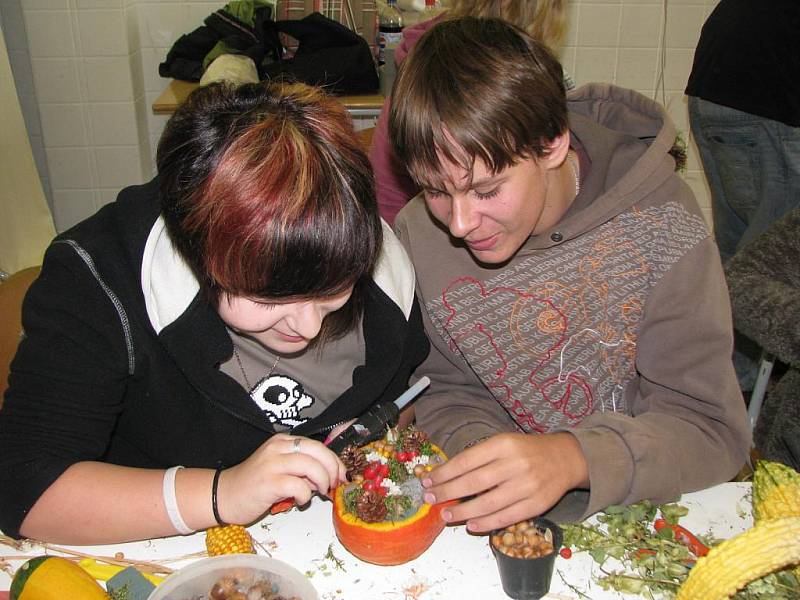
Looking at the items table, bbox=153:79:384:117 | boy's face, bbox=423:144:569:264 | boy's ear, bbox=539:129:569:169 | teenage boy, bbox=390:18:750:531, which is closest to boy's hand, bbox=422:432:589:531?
teenage boy, bbox=390:18:750:531

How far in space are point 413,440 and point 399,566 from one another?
0.51 ft

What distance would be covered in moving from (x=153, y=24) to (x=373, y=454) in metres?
2.67

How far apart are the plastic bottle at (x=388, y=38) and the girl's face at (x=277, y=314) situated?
6.38ft

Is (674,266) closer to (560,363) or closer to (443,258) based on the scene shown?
(560,363)

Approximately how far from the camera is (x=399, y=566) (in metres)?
0.92

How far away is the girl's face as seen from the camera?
35.9 inches

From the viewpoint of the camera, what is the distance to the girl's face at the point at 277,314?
911 millimetres

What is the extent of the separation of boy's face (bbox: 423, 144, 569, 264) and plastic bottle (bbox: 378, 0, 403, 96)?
170 cm

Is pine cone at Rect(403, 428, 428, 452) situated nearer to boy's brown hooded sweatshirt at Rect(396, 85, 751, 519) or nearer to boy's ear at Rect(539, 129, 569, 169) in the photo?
boy's brown hooded sweatshirt at Rect(396, 85, 751, 519)

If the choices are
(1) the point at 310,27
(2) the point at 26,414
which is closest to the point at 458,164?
(2) the point at 26,414

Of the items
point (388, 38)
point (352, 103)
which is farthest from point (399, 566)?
point (388, 38)

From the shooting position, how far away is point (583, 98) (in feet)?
4.46

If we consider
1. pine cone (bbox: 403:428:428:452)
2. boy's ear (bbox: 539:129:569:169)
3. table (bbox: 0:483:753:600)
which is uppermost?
boy's ear (bbox: 539:129:569:169)

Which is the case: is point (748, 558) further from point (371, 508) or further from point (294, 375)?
point (294, 375)
